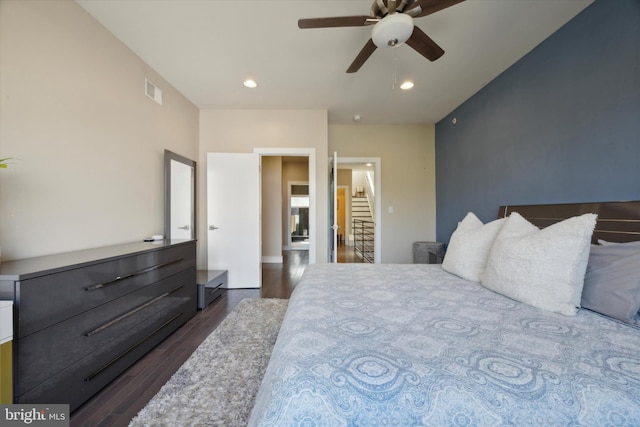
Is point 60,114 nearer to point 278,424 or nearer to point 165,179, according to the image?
point 165,179

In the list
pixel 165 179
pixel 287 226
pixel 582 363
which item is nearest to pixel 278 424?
pixel 582 363

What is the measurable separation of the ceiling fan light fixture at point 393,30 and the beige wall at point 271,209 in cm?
432

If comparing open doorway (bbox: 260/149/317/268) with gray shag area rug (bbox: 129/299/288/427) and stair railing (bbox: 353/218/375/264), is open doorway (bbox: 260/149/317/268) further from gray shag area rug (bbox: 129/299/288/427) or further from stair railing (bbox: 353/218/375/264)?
gray shag area rug (bbox: 129/299/288/427)

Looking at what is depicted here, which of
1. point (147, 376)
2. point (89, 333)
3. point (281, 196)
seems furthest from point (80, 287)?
point (281, 196)

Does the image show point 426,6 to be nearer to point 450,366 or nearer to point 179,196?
point 450,366

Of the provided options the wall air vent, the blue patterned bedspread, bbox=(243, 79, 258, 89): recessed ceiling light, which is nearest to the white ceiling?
bbox=(243, 79, 258, 89): recessed ceiling light

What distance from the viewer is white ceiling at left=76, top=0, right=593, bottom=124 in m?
1.79

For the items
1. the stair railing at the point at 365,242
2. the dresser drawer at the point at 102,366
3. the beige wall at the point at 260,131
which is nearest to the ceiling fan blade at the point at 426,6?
the beige wall at the point at 260,131

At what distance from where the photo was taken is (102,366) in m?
1.44

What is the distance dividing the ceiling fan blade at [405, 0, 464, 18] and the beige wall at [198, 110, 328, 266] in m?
2.12

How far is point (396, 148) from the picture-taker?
418 centimetres

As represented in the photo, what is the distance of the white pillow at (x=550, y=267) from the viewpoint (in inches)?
43.7

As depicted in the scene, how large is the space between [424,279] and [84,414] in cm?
219

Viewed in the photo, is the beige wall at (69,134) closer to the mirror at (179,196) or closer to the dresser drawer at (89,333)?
the mirror at (179,196)
